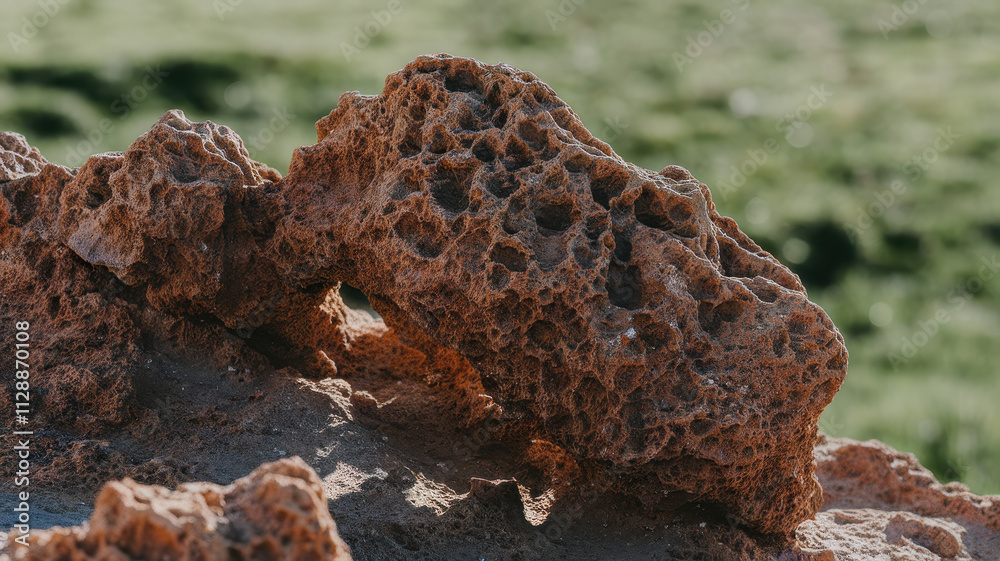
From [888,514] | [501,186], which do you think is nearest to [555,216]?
[501,186]

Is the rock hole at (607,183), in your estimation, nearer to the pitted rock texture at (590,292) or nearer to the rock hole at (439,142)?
the pitted rock texture at (590,292)

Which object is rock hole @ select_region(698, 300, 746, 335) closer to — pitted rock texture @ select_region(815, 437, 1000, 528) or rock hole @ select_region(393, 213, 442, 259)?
rock hole @ select_region(393, 213, 442, 259)

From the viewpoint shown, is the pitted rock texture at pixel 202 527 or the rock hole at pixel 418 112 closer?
the pitted rock texture at pixel 202 527

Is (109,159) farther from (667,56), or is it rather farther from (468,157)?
(667,56)

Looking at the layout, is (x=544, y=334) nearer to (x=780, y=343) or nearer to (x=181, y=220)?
(x=780, y=343)

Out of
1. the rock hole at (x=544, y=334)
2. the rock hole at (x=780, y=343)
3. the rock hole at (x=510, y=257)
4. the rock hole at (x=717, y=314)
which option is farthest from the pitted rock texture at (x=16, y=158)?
the rock hole at (x=780, y=343)

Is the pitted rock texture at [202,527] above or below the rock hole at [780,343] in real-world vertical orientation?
below
